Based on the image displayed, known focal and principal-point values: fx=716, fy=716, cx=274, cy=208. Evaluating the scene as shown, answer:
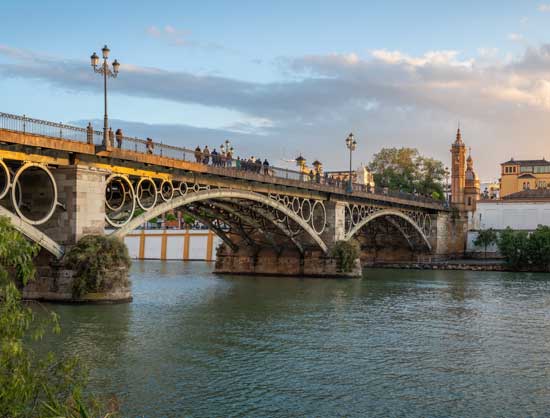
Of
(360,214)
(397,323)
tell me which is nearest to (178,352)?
(397,323)

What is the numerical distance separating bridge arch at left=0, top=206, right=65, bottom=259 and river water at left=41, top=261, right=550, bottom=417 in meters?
2.18

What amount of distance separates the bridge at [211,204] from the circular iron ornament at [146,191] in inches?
2.5

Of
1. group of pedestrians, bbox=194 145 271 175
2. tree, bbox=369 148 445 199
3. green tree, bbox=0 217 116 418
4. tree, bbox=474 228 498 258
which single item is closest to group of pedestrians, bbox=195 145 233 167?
group of pedestrians, bbox=194 145 271 175

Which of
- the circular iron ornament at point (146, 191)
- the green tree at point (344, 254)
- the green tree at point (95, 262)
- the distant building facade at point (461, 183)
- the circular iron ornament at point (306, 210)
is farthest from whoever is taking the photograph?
the distant building facade at point (461, 183)

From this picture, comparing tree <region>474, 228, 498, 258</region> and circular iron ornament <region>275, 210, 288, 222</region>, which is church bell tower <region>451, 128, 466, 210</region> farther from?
circular iron ornament <region>275, 210, 288, 222</region>

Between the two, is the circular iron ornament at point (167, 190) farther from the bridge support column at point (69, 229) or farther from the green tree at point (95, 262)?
the green tree at point (95, 262)

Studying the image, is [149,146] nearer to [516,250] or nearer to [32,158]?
[32,158]

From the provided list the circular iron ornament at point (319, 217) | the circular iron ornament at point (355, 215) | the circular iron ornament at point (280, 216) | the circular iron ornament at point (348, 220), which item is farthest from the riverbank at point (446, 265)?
the circular iron ornament at point (280, 216)

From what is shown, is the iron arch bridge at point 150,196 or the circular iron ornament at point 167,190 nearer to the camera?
the iron arch bridge at point 150,196

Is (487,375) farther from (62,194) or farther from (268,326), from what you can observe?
(62,194)

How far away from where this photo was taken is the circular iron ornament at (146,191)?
30752 millimetres

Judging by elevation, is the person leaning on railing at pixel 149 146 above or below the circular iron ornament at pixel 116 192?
above

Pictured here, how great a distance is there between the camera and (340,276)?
A: 159ft

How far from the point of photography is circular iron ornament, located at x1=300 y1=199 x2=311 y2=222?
48.1m
